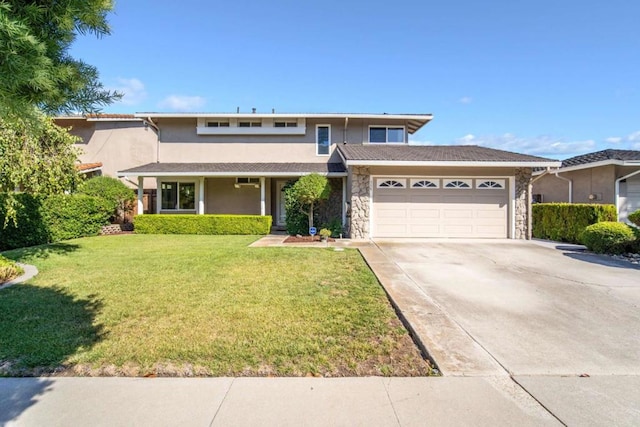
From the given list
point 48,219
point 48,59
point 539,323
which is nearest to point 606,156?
point 539,323

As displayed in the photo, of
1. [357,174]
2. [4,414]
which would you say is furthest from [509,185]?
[4,414]

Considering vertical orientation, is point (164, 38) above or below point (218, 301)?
above

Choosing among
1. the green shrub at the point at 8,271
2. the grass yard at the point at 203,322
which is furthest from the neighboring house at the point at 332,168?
the green shrub at the point at 8,271

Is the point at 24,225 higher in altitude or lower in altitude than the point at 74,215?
lower

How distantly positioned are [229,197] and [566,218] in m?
15.3

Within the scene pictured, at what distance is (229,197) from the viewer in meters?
17.3

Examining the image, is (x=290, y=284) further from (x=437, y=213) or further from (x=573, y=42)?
(x=573, y=42)

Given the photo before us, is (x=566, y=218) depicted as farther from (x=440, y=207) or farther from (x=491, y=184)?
(x=440, y=207)

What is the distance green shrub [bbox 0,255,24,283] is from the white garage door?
10.5 meters

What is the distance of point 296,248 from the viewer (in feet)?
33.9

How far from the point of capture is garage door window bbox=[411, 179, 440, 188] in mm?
12812

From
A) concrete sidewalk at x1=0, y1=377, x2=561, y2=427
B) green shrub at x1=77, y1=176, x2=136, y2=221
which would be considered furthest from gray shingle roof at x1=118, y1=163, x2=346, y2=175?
concrete sidewalk at x1=0, y1=377, x2=561, y2=427

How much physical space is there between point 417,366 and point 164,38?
14192mm

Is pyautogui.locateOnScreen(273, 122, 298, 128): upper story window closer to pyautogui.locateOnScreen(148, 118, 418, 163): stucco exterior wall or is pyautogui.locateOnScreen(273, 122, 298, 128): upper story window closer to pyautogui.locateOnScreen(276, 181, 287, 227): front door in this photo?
pyautogui.locateOnScreen(148, 118, 418, 163): stucco exterior wall
